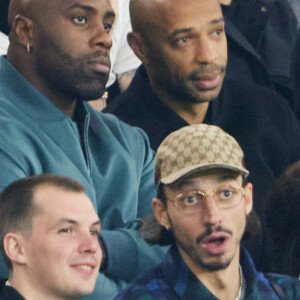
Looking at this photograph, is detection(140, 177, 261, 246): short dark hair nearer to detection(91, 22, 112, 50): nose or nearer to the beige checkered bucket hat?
the beige checkered bucket hat

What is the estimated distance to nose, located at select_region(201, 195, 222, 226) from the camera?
1.26 meters

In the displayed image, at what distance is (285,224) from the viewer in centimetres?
141

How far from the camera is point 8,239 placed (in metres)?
1.20

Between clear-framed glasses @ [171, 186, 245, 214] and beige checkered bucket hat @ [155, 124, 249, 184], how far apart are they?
1.0 inches

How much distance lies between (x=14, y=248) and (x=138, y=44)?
499mm

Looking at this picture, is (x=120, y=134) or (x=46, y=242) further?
(x=120, y=134)

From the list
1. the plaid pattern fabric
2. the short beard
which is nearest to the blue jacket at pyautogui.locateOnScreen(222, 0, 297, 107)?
the short beard

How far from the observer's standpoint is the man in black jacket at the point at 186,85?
1.54 m

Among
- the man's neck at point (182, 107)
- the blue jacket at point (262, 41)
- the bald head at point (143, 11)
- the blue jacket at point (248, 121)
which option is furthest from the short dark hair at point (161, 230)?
the blue jacket at point (262, 41)

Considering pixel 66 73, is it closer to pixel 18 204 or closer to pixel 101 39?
pixel 101 39

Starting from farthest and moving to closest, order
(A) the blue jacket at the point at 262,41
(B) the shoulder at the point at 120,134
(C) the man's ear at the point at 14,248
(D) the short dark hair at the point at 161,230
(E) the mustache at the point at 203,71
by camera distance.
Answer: (A) the blue jacket at the point at 262,41 → (E) the mustache at the point at 203,71 → (B) the shoulder at the point at 120,134 → (D) the short dark hair at the point at 161,230 → (C) the man's ear at the point at 14,248

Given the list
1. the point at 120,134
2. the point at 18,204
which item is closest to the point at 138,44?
the point at 120,134

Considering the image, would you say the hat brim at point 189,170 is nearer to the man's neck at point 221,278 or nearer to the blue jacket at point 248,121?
the man's neck at point 221,278

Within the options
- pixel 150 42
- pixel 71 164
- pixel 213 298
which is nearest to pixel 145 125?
pixel 150 42
